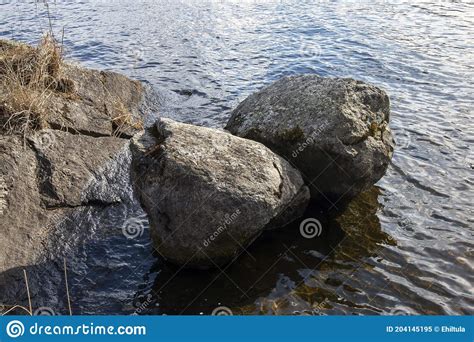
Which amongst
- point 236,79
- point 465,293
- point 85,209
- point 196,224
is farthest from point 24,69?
point 465,293

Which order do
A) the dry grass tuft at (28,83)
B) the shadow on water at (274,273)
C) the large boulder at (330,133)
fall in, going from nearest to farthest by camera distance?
the shadow on water at (274,273), the large boulder at (330,133), the dry grass tuft at (28,83)

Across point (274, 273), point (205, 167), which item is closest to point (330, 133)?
point (205, 167)

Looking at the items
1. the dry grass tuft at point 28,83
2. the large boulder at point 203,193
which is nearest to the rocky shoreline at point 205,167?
the large boulder at point 203,193

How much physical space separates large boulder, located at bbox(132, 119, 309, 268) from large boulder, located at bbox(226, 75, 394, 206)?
2.82 ft

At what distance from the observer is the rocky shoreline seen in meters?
5.95

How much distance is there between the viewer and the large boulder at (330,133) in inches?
276

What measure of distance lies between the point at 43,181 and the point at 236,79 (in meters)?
7.03

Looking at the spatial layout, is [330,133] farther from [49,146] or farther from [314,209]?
[49,146]

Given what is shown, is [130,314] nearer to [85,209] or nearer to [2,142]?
[85,209]

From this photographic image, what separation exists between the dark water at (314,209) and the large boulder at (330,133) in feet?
2.01

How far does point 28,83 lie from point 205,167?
4.58m

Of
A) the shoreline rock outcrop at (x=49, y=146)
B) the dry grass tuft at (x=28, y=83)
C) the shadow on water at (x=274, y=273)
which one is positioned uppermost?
the dry grass tuft at (x=28, y=83)

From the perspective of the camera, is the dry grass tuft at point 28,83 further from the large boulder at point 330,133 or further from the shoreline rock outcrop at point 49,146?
the large boulder at point 330,133

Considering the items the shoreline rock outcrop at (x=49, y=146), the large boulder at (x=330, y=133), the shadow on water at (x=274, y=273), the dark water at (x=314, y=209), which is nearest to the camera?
the shadow on water at (x=274, y=273)
